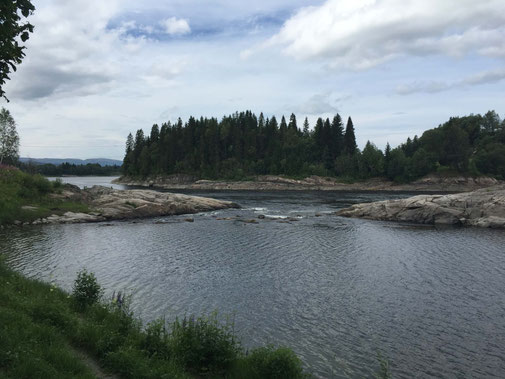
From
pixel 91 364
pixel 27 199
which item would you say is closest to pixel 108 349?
pixel 91 364

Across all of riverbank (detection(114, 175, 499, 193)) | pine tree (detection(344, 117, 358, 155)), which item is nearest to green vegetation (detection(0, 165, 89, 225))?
riverbank (detection(114, 175, 499, 193))

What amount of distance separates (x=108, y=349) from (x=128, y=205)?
5755 cm

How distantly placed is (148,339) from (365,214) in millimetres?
63298

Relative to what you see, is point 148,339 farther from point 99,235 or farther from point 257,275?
point 99,235

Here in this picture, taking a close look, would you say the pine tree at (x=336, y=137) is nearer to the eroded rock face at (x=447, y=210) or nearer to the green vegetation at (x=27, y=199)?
the eroded rock face at (x=447, y=210)

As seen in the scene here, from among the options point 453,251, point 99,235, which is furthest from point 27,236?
point 453,251

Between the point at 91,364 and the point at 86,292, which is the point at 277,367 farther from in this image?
the point at 86,292

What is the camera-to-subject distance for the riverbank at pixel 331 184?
142 meters

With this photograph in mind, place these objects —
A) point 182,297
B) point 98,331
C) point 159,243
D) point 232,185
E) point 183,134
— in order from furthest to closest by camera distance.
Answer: point 183,134 < point 232,185 < point 159,243 < point 182,297 < point 98,331

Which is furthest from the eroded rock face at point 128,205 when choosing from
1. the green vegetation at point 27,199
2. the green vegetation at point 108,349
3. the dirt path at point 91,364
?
the dirt path at point 91,364

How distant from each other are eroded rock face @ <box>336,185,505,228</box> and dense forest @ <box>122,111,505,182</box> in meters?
88.0

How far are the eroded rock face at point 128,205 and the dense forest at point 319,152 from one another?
92037mm

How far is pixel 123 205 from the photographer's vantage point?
6706 centimetres

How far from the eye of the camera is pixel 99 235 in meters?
47.5
